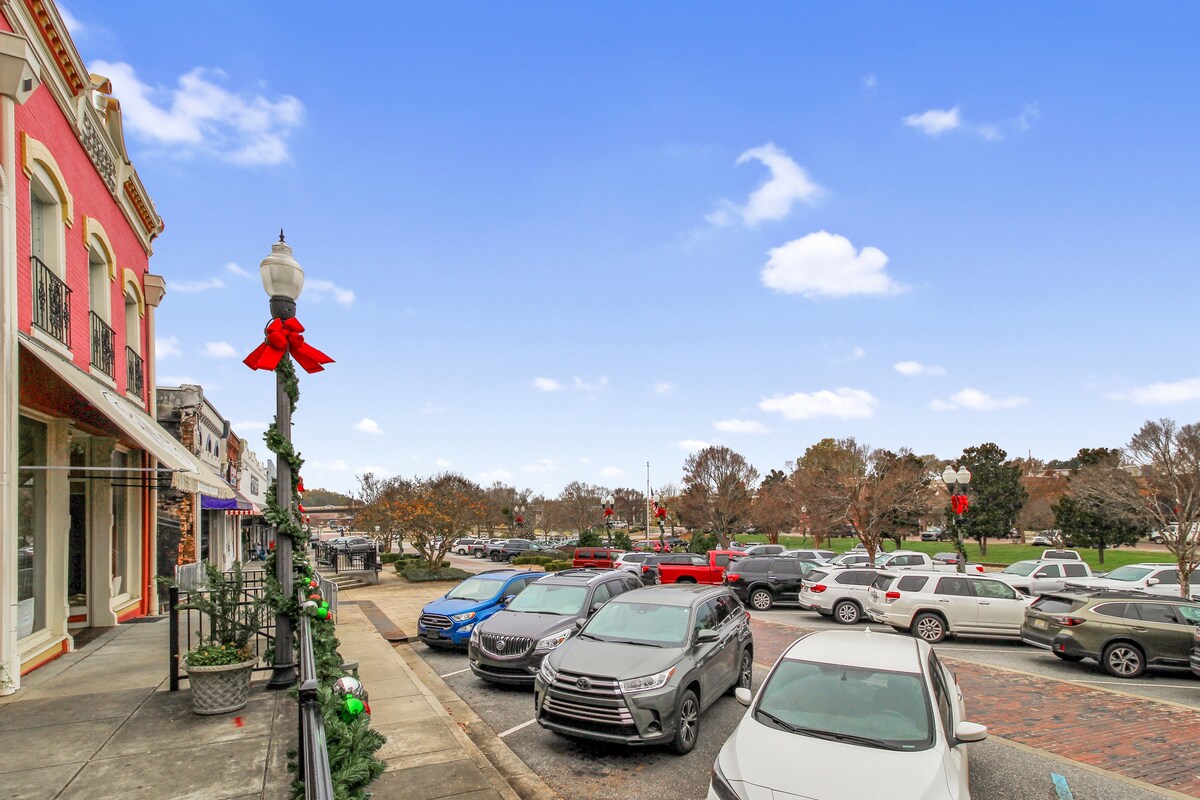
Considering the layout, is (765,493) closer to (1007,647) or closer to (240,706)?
(1007,647)

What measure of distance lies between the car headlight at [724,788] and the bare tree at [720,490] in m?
49.3

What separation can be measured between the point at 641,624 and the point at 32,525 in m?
9.07

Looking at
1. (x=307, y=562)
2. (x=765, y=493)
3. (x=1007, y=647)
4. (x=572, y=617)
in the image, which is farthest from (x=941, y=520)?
(x=307, y=562)

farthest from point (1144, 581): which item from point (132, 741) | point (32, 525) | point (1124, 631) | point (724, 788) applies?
point (32, 525)

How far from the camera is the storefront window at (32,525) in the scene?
981 centimetres

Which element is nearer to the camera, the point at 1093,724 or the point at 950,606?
the point at 1093,724

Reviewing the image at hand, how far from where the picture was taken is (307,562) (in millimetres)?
7848

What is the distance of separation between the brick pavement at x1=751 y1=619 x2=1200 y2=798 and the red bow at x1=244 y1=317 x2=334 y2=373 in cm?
906

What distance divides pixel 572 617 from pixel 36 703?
6.74m

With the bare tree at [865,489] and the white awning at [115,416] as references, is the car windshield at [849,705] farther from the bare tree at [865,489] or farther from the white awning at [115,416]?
the bare tree at [865,489]

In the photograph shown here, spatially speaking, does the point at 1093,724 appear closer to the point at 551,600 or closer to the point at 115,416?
the point at 551,600

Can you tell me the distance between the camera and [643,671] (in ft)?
24.0

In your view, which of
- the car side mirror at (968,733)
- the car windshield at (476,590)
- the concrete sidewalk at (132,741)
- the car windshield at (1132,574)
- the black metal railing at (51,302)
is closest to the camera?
the car side mirror at (968,733)

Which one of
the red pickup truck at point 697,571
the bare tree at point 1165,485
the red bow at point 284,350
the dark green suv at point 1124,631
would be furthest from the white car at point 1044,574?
the red bow at point 284,350
